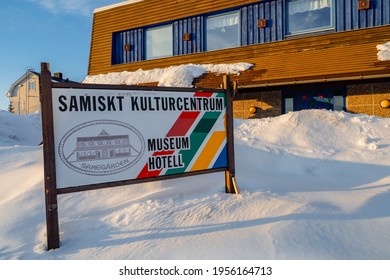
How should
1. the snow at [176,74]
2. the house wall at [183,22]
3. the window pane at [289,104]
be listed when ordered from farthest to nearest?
the snow at [176,74]
the window pane at [289,104]
the house wall at [183,22]

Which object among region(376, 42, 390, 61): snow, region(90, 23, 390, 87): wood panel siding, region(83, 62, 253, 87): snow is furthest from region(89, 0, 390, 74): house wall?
region(376, 42, 390, 61): snow

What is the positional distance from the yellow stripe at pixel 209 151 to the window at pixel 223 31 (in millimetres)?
8201


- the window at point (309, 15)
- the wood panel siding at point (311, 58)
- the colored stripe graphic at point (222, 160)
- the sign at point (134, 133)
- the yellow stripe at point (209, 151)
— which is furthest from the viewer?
the window at point (309, 15)

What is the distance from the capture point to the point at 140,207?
4680mm

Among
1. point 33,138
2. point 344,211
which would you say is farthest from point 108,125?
point 33,138

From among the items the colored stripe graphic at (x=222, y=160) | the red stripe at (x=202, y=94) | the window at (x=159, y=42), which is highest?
the window at (x=159, y=42)

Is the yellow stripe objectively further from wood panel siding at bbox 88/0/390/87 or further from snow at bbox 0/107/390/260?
wood panel siding at bbox 88/0/390/87

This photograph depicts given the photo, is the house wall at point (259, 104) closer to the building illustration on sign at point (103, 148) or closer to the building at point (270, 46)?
the building at point (270, 46)

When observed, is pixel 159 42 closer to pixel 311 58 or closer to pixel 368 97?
pixel 311 58

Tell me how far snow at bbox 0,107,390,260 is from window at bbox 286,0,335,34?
532cm

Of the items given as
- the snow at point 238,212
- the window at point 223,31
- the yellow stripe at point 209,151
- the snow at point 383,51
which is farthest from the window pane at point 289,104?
the yellow stripe at point 209,151

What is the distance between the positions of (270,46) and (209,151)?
773 centimetres

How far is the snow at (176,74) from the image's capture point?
38.4ft
